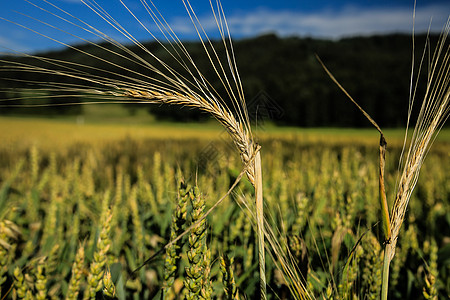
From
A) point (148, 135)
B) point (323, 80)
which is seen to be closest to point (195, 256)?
point (148, 135)

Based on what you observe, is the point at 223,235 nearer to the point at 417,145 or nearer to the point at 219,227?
the point at 219,227

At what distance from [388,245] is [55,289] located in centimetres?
129

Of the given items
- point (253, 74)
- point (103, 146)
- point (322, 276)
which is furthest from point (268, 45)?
point (322, 276)

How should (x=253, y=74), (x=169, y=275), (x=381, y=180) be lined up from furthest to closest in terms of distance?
(x=253, y=74) → (x=169, y=275) → (x=381, y=180)

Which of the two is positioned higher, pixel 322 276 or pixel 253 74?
pixel 253 74

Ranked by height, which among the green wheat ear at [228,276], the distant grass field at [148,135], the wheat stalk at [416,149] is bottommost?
the distant grass field at [148,135]

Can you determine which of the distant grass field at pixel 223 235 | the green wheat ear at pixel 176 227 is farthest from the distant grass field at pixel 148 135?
the green wheat ear at pixel 176 227

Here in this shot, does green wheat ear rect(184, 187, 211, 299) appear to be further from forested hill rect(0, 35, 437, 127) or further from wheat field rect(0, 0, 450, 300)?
forested hill rect(0, 35, 437, 127)

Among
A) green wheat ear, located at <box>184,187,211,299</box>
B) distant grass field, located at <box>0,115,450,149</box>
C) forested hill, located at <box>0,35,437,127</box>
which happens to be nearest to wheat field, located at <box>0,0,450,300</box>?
green wheat ear, located at <box>184,187,211,299</box>

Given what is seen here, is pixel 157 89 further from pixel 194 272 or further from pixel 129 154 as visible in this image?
pixel 129 154

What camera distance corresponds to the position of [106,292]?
0.61 metres

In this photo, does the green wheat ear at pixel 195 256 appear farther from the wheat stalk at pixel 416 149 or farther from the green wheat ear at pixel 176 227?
the wheat stalk at pixel 416 149

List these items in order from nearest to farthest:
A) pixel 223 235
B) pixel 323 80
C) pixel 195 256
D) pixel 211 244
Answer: pixel 195 256, pixel 211 244, pixel 223 235, pixel 323 80

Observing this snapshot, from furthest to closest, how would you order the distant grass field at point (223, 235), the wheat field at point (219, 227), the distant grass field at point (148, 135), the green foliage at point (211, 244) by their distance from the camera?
the distant grass field at point (148, 135), the distant grass field at point (223, 235), the green foliage at point (211, 244), the wheat field at point (219, 227)
